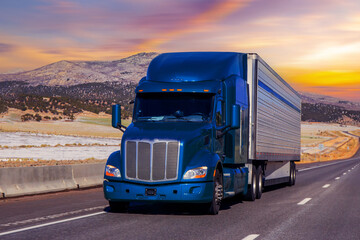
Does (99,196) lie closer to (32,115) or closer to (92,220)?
(92,220)

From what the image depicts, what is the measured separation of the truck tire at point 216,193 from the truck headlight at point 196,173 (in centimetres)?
58

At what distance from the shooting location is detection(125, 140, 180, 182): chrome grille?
10.8 metres

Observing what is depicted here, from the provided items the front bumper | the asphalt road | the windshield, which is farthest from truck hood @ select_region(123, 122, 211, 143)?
the asphalt road

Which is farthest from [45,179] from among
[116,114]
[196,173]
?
[196,173]

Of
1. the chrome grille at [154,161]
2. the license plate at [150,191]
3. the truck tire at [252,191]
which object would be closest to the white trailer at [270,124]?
the truck tire at [252,191]

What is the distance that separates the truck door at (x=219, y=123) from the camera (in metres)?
12.1

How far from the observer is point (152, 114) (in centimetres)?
1203

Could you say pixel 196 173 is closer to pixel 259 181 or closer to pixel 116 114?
pixel 116 114

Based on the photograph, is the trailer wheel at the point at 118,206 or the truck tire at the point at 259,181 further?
the truck tire at the point at 259,181

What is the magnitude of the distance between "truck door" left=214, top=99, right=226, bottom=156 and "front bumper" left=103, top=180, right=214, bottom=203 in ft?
4.21

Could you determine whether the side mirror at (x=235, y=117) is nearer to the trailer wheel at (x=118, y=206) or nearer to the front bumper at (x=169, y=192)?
the front bumper at (x=169, y=192)

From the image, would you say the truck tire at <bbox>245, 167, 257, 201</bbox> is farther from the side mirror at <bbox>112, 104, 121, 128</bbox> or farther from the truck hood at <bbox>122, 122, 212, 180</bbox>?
the side mirror at <bbox>112, 104, 121, 128</bbox>

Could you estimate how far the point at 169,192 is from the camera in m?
10.8

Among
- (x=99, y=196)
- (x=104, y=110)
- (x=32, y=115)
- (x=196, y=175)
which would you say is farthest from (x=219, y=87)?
(x=104, y=110)
